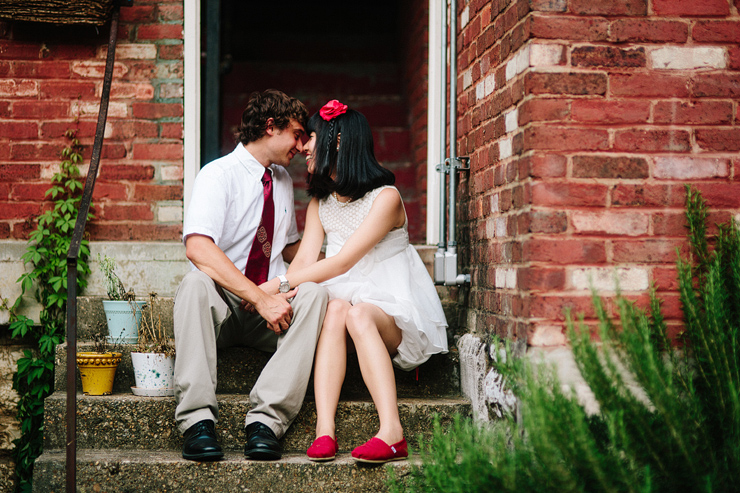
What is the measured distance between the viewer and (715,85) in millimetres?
2061

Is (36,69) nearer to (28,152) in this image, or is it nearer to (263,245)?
(28,152)

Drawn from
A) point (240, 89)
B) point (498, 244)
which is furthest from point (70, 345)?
point (240, 89)

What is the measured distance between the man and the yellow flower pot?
0.35m

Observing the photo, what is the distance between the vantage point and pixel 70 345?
2.05m

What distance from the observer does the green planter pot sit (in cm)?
273

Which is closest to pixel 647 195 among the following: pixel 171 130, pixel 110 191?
pixel 171 130

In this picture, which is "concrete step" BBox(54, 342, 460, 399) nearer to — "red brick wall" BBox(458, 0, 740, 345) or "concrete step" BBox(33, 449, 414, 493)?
"concrete step" BBox(33, 449, 414, 493)

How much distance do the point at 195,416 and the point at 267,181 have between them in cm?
109

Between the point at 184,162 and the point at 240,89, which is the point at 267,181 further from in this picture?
the point at 240,89

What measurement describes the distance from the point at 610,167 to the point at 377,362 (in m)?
1.04

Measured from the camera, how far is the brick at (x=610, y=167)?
2.04 metres

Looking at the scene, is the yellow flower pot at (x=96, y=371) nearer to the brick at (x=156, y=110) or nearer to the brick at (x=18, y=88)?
the brick at (x=156, y=110)

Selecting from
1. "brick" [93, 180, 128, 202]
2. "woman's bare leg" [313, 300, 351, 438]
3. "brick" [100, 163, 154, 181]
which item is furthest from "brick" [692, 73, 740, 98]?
"brick" [93, 180, 128, 202]

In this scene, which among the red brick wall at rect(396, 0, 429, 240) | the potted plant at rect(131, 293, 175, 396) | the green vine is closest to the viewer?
the potted plant at rect(131, 293, 175, 396)
